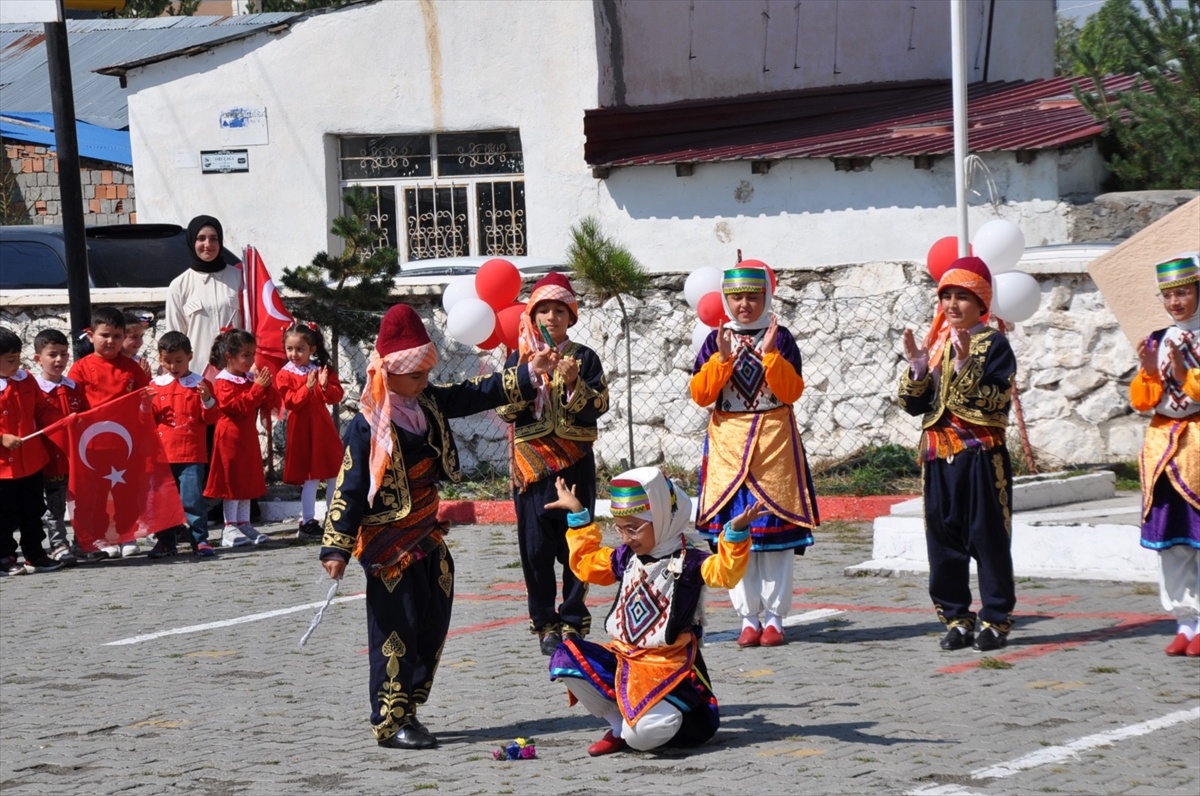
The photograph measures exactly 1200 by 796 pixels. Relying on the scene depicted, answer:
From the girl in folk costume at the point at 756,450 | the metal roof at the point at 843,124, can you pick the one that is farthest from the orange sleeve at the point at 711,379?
the metal roof at the point at 843,124

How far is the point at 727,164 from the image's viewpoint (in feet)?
50.7

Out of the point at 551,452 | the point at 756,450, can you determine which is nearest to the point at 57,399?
the point at 551,452

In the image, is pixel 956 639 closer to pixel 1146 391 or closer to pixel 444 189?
pixel 1146 391

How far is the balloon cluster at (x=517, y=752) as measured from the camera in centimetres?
582

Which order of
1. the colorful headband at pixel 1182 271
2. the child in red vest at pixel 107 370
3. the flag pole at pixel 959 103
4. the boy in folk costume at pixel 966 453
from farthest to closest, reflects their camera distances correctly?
the child in red vest at pixel 107 370 → the flag pole at pixel 959 103 → the boy in folk costume at pixel 966 453 → the colorful headband at pixel 1182 271

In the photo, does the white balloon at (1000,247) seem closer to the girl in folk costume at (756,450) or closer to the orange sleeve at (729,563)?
the girl in folk costume at (756,450)

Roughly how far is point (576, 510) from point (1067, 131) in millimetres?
9454

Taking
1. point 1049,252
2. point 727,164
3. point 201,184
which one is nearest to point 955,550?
point 1049,252

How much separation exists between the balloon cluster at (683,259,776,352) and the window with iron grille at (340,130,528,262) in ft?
26.8

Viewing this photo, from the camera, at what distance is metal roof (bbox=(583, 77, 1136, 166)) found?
14508mm

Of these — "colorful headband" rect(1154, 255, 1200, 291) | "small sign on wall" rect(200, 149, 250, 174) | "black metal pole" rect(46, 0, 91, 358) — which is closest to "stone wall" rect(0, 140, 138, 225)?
"small sign on wall" rect(200, 149, 250, 174)

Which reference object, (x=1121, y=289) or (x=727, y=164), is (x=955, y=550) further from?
(x=727, y=164)

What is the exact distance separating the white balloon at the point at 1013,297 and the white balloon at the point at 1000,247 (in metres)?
0.43

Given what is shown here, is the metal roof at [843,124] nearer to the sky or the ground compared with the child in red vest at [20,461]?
nearer to the sky
